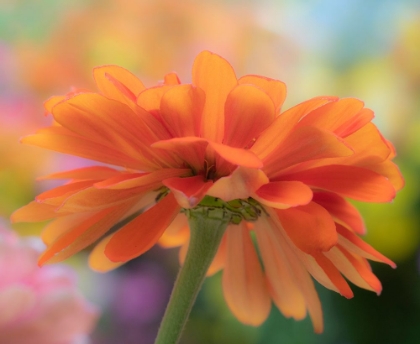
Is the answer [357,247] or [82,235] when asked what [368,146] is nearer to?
[357,247]

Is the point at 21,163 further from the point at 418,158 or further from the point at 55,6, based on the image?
the point at 418,158

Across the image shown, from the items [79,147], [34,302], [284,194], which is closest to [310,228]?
[284,194]

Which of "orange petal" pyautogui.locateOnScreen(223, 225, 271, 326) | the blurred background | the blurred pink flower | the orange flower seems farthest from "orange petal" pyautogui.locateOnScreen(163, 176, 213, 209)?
the blurred background

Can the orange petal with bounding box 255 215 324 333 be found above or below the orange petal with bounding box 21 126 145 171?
below

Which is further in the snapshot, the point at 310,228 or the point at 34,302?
the point at 34,302

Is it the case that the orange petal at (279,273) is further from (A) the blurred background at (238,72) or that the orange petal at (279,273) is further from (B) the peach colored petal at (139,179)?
(A) the blurred background at (238,72)

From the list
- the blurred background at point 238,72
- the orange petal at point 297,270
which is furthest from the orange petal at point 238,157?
the blurred background at point 238,72

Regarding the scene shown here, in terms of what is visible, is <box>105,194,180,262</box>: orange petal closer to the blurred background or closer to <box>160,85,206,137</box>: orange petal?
<box>160,85,206,137</box>: orange petal
